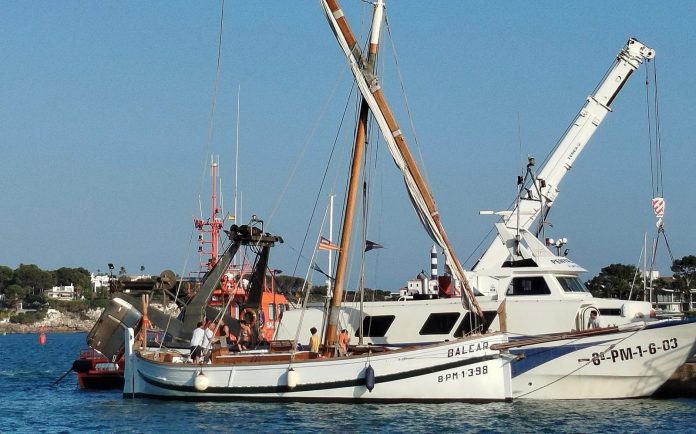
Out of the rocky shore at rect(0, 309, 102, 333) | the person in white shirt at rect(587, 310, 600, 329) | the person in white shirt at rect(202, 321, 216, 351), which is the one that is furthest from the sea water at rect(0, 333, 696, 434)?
the rocky shore at rect(0, 309, 102, 333)

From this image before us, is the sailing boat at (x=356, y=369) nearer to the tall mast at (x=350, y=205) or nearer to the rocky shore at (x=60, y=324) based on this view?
the tall mast at (x=350, y=205)

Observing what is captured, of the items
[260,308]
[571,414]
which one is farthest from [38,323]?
[571,414]

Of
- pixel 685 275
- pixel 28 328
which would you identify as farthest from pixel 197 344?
pixel 28 328

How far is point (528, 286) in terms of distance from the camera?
36125 mm

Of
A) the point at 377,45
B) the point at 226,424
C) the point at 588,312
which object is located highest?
the point at 377,45

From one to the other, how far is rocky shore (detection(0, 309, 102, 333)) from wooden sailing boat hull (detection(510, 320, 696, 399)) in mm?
159413

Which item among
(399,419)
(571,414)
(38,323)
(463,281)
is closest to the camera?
(399,419)

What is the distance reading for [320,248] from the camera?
34.4 metres

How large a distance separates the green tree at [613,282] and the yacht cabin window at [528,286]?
34.0 metres

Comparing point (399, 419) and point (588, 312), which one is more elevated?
point (588, 312)

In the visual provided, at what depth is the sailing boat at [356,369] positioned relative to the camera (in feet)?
101

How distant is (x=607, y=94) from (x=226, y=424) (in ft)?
66.7

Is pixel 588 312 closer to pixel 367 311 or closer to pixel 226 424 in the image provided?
pixel 367 311

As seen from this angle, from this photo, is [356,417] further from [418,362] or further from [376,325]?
[376,325]
